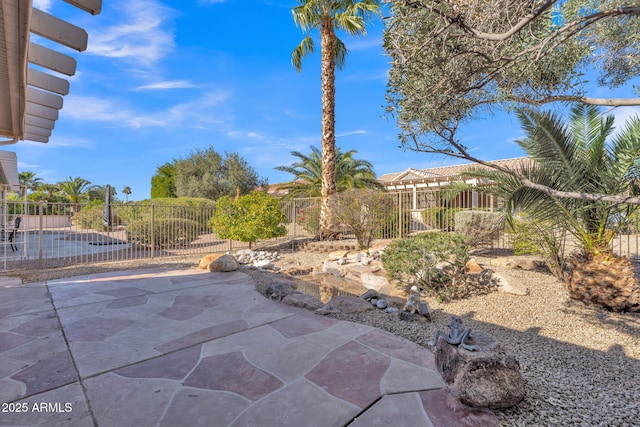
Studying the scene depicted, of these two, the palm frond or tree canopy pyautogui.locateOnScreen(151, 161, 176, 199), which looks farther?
tree canopy pyautogui.locateOnScreen(151, 161, 176, 199)

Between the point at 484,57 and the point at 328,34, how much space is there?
9.58 meters

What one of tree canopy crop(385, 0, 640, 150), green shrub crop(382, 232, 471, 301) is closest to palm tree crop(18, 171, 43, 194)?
green shrub crop(382, 232, 471, 301)

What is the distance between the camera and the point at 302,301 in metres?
4.25

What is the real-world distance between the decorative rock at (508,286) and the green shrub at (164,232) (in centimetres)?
1020

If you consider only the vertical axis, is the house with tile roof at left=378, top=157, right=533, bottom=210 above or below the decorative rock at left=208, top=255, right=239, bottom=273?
above

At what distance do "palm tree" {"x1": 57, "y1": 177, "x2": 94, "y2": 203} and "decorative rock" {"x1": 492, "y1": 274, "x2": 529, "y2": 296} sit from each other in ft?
143

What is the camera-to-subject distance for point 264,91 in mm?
14250

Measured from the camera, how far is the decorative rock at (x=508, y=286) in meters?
5.27

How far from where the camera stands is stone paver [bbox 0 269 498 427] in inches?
74.4

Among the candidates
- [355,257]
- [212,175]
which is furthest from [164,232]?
[212,175]

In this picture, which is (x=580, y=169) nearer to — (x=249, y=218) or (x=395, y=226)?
(x=395, y=226)

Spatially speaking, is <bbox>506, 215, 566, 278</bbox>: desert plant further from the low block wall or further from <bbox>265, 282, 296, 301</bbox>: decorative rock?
the low block wall

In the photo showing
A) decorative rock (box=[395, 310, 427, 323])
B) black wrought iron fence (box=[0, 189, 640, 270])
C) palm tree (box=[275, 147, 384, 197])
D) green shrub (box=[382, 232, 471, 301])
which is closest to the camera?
decorative rock (box=[395, 310, 427, 323])

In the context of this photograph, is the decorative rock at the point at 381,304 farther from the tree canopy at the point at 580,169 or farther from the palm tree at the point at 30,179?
the palm tree at the point at 30,179
